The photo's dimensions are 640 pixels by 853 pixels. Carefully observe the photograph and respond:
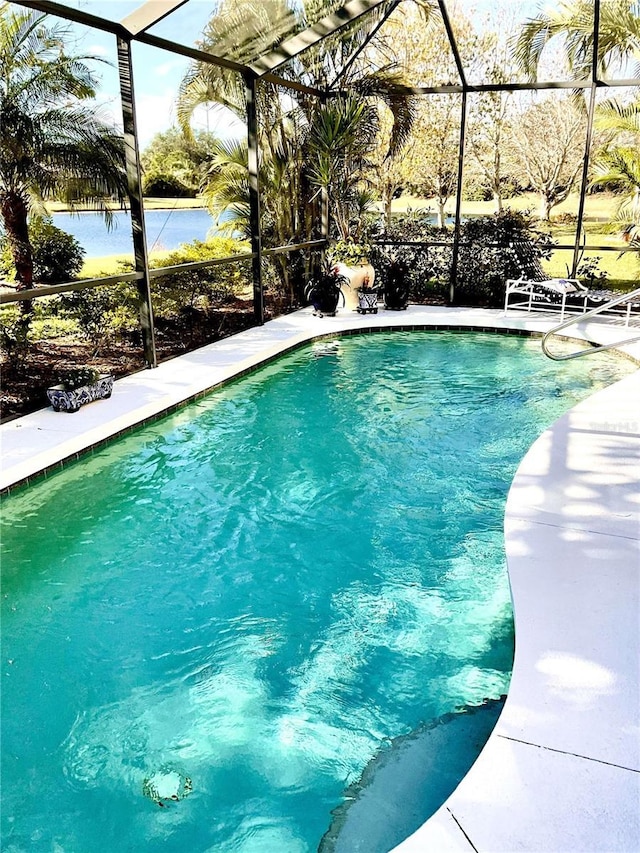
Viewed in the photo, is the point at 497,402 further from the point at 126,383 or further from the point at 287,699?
the point at 287,699

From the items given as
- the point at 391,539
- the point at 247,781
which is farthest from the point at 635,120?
the point at 247,781

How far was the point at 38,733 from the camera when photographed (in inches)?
109

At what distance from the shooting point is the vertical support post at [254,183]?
29.4 feet

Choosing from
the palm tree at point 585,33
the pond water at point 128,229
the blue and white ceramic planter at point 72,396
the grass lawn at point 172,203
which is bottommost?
the blue and white ceramic planter at point 72,396

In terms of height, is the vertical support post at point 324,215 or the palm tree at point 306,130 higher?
the palm tree at point 306,130

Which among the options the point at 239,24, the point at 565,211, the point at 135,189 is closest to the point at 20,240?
the point at 135,189

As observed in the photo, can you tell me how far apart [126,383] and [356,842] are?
5442 millimetres

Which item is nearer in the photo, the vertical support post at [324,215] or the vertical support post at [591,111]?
the vertical support post at [591,111]

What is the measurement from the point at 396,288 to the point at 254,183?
2.73m

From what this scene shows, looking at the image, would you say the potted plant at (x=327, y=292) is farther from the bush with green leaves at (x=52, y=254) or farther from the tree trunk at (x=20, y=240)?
the tree trunk at (x=20, y=240)

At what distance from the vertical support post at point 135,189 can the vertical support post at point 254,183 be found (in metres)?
2.52

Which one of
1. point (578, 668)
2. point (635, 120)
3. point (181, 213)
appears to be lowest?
point (578, 668)

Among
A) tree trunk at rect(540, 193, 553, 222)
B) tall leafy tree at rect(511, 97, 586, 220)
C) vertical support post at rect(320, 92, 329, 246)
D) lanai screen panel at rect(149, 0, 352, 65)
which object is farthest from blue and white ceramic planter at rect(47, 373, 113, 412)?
tree trunk at rect(540, 193, 553, 222)

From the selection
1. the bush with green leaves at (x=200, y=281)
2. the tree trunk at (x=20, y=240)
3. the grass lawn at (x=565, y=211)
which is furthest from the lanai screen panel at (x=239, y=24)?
the grass lawn at (x=565, y=211)
